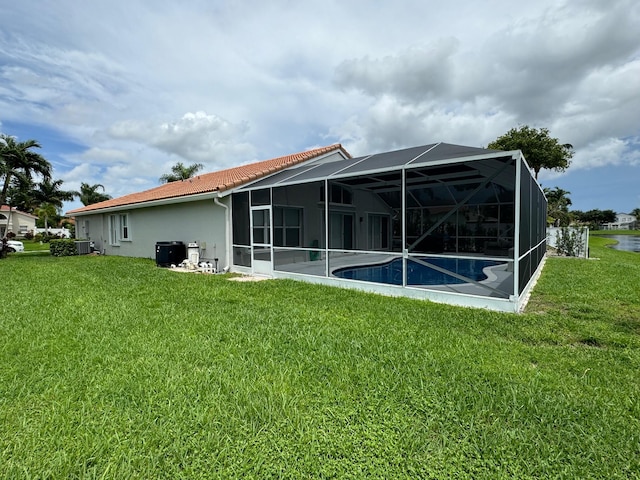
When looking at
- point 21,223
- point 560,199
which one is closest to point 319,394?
point 560,199

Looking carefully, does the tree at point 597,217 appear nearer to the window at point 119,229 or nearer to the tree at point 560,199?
the tree at point 560,199

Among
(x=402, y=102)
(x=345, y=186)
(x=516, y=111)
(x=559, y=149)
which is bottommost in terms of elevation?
(x=345, y=186)

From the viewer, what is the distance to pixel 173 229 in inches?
582

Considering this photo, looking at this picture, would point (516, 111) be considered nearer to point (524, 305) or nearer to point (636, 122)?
point (636, 122)

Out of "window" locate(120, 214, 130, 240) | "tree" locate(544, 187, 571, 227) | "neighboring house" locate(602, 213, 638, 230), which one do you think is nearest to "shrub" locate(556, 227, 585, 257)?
"window" locate(120, 214, 130, 240)

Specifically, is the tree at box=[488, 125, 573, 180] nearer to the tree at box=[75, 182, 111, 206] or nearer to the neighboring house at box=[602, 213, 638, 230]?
the tree at box=[75, 182, 111, 206]

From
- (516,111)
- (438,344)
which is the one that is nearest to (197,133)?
(516,111)

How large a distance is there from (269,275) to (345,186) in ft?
21.1

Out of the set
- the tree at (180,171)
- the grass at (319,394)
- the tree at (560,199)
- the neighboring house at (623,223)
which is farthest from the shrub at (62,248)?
the neighboring house at (623,223)

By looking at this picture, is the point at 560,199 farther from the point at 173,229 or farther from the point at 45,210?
the point at 45,210

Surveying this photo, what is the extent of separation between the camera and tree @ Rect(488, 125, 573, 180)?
28.2 m

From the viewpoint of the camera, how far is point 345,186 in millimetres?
15477

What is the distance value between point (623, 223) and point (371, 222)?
481 feet

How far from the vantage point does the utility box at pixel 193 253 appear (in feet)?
42.6
